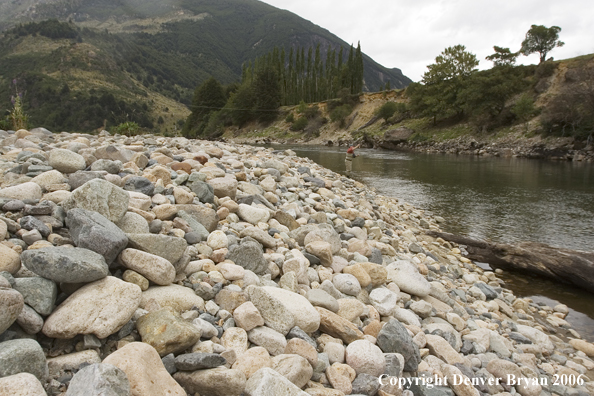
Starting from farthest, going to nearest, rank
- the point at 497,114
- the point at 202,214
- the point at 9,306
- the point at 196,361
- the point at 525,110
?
1. the point at 497,114
2. the point at 525,110
3. the point at 202,214
4. the point at 196,361
5. the point at 9,306

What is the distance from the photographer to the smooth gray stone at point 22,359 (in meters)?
1.79

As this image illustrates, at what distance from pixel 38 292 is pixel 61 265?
0.62 ft

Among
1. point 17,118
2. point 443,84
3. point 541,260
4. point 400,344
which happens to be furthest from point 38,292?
point 443,84

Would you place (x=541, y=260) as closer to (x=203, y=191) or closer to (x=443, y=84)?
(x=203, y=191)

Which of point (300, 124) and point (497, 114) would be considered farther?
point (300, 124)

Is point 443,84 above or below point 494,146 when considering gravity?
above

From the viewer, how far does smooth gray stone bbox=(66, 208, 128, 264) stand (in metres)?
2.67

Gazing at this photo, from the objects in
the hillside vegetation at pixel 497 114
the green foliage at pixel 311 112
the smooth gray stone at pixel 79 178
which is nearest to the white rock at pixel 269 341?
the smooth gray stone at pixel 79 178

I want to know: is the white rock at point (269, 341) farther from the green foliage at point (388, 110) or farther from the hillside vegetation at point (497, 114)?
the green foliage at point (388, 110)

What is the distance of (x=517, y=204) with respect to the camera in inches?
508

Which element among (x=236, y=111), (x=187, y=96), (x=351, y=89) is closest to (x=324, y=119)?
(x=351, y=89)

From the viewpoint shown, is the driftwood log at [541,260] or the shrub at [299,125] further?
the shrub at [299,125]

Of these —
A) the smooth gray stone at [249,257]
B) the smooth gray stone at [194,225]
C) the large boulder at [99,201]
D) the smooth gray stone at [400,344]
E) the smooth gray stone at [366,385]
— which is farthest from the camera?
the smooth gray stone at [194,225]

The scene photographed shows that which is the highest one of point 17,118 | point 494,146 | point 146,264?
point 17,118
